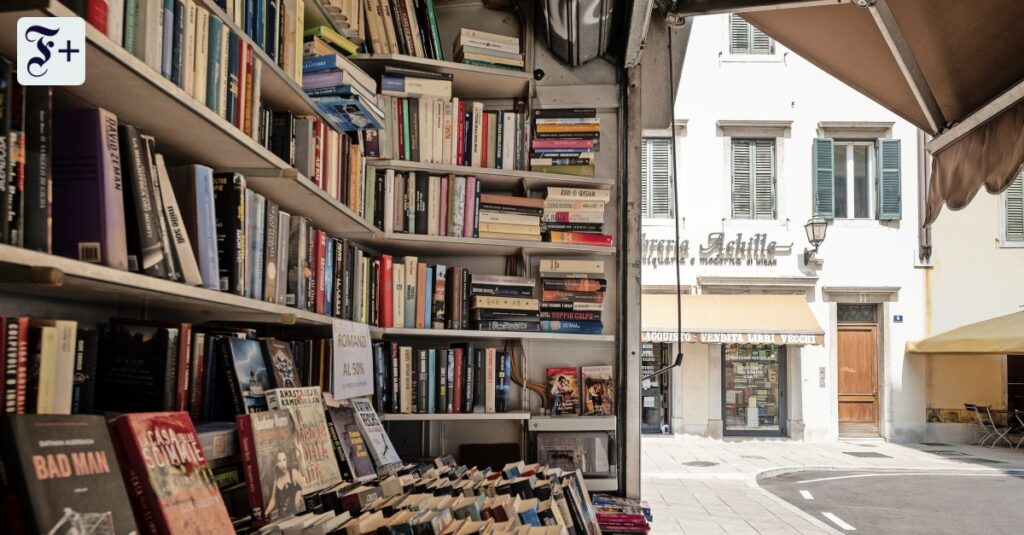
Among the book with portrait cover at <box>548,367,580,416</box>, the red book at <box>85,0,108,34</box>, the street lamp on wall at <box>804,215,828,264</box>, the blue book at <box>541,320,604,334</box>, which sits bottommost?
the book with portrait cover at <box>548,367,580,416</box>

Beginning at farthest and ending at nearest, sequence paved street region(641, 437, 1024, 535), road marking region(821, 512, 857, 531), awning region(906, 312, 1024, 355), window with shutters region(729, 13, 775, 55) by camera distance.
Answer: window with shutters region(729, 13, 775, 55), awning region(906, 312, 1024, 355), paved street region(641, 437, 1024, 535), road marking region(821, 512, 857, 531)

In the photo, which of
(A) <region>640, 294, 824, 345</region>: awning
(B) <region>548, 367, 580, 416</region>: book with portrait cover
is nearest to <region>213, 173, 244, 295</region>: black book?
(B) <region>548, 367, 580, 416</region>: book with portrait cover

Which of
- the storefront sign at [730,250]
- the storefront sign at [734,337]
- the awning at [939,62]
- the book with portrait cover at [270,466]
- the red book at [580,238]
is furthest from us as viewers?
the storefront sign at [730,250]

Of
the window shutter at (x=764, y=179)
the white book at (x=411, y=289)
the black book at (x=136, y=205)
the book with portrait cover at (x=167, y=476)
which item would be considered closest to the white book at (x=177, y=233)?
the black book at (x=136, y=205)

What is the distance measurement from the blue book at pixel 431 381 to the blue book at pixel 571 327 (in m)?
0.51

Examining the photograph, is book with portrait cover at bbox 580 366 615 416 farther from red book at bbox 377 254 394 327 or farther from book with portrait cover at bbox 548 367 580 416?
red book at bbox 377 254 394 327

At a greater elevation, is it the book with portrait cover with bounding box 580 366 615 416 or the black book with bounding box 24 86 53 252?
the black book with bounding box 24 86 53 252

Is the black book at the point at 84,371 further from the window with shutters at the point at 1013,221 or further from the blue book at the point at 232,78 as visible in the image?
the window with shutters at the point at 1013,221

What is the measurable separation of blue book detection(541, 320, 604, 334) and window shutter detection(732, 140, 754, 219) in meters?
10.8

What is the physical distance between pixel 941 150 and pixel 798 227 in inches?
413

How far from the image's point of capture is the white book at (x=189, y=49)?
1606mm

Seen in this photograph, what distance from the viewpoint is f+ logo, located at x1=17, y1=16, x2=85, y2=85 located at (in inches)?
46.1

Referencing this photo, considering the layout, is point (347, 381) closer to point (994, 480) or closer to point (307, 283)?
point (307, 283)

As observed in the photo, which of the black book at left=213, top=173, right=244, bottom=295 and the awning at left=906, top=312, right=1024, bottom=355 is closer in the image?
the black book at left=213, top=173, right=244, bottom=295
